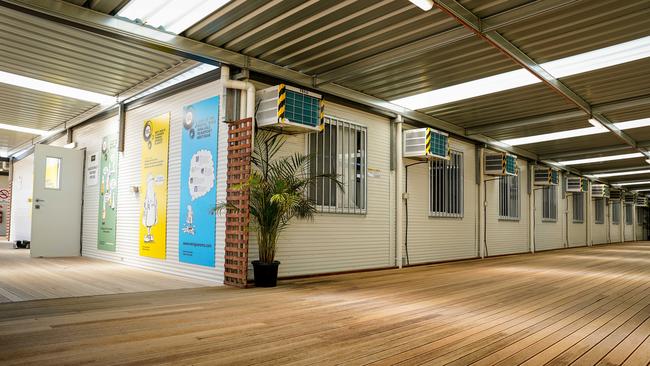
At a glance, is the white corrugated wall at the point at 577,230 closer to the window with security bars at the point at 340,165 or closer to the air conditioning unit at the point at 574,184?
the air conditioning unit at the point at 574,184

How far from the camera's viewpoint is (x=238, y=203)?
6.28 meters

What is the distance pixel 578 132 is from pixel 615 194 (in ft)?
48.3

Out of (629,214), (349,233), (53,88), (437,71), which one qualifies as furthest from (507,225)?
(629,214)

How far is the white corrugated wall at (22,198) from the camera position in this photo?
13.4 m

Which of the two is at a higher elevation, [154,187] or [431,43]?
[431,43]

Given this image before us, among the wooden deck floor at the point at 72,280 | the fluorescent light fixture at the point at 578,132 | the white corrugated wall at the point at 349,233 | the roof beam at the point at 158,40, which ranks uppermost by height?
the roof beam at the point at 158,40

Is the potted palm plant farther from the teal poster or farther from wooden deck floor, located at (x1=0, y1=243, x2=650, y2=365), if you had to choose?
the teal poster

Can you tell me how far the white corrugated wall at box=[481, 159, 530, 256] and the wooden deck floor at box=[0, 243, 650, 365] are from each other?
19.7 ft

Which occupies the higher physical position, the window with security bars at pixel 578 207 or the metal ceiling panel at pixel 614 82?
the metal ceiling panel at pixel 614 82

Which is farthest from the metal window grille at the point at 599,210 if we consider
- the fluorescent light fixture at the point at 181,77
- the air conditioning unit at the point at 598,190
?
the fluorescent light fixture at the point at 181,77

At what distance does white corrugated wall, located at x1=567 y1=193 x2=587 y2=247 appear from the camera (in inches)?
716

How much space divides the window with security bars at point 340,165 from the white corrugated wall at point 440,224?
157 centimetres

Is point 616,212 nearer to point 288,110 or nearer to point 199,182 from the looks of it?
point 288,110

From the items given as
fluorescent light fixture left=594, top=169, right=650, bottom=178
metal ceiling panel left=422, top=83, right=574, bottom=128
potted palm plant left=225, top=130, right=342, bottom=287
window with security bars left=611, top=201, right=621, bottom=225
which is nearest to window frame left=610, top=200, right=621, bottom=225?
window with security bars left=611, top=201, right=621, bottom=225
